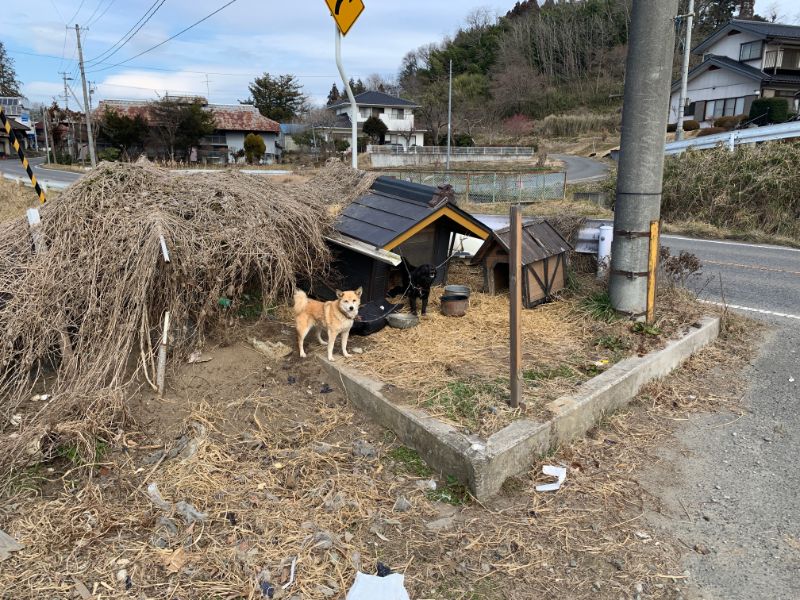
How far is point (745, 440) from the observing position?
142 inches

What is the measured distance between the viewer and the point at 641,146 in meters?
4.75

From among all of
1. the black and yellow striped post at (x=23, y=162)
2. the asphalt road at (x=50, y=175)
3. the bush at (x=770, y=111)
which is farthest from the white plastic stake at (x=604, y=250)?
the bush at (x=770, y=111)

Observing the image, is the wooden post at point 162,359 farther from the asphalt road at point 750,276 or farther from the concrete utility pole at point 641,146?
the asphalt road at point 750,276

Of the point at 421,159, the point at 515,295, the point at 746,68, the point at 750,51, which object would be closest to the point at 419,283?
the point at 515,295

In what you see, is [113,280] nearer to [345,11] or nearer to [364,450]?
[364,450]

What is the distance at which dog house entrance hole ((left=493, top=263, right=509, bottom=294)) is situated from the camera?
6.30 metres

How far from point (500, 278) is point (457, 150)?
3521 cm

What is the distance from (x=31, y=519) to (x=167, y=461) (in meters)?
0.73

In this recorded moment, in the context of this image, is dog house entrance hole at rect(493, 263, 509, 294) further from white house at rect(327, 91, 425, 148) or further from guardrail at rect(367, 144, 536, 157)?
white house at rect(327, 91, 425, 148)

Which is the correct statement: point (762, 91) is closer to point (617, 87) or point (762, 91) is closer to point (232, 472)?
point (617, 87)

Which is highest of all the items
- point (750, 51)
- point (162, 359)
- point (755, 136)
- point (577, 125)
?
point (750, 51)

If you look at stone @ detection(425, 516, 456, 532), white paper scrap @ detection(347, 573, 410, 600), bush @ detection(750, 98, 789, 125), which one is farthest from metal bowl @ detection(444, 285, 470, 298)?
bush @ detection(750, 98, 789, 125)

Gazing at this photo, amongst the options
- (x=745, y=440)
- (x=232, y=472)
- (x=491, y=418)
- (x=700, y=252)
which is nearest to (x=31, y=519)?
→ (x=232, y=472)

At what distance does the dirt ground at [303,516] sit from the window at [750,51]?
42497 millimetres
